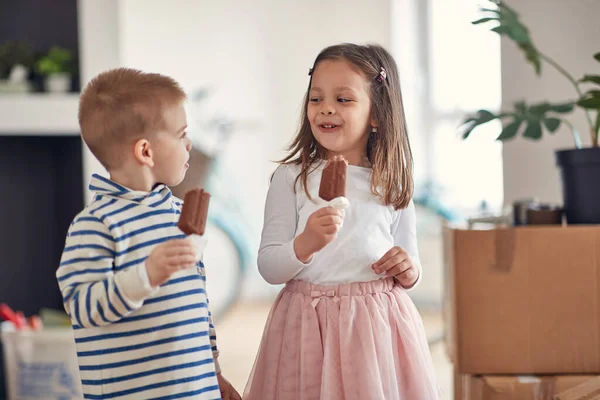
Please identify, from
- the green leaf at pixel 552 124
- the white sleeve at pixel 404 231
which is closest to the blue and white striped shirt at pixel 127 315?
the white sleeve at pixel 404 231

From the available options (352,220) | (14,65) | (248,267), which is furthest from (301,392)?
(248,267)

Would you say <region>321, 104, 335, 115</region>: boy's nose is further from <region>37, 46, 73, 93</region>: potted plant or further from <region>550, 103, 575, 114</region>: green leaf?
<region>37, 46, 73, 93</region>: potted plant

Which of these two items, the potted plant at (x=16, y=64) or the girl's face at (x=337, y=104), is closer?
the girl's face at (x=337, y=104)

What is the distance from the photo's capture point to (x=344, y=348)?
4.69ft

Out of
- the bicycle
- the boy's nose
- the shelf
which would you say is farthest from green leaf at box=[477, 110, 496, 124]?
the bicycle

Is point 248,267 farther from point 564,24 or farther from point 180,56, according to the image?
point 564,24

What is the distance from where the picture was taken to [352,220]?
1.50 metres

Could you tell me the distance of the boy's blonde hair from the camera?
1.23 meters

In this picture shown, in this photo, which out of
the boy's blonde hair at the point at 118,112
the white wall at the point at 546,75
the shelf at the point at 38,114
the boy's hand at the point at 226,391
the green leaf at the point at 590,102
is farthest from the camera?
the shelf at the point at 38,114

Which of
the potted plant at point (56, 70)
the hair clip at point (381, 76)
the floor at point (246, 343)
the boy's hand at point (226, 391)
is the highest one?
the potted plant at point (56, 70)

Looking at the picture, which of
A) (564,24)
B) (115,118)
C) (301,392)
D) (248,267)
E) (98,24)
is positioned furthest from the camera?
(248,267)

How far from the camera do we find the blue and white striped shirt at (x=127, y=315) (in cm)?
117

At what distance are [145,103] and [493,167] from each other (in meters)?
3.88

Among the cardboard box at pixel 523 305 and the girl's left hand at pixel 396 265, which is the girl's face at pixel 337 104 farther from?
the cardboard box at pixel 523 305
